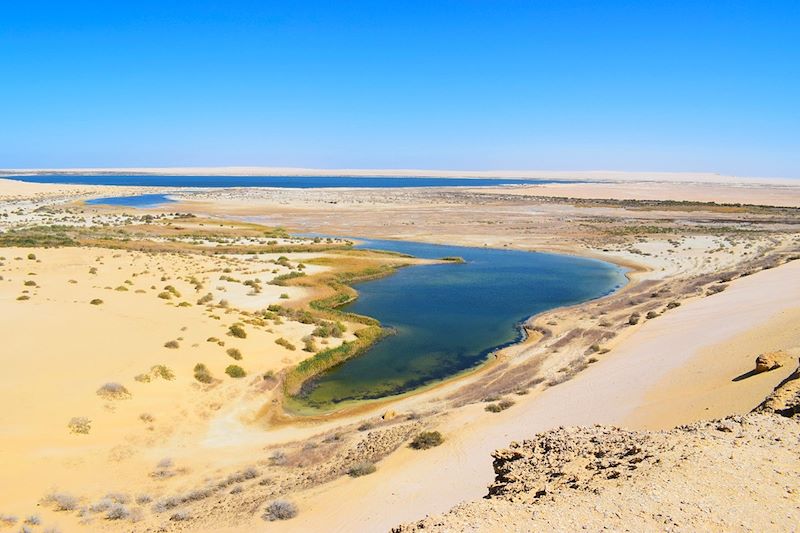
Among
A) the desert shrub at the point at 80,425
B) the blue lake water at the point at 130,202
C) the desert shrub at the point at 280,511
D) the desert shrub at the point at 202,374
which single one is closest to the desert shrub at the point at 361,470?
the desert shrub at the point at 280,511

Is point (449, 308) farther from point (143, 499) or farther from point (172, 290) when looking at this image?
point (143, 499)

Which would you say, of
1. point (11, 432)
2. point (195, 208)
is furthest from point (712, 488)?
point (195, 208)

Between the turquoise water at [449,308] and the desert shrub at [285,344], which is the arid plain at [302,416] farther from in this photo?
the turquoise water at [449,308]

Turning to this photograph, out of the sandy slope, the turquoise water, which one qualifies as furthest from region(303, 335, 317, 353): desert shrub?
the sandy slope

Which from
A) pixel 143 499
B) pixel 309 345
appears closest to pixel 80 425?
pixel 143 499

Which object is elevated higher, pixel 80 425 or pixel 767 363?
pixel 767 363

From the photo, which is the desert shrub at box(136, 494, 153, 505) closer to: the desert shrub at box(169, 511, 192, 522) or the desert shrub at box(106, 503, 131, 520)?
the desert shrub at box(106, 503, 131, 520)
